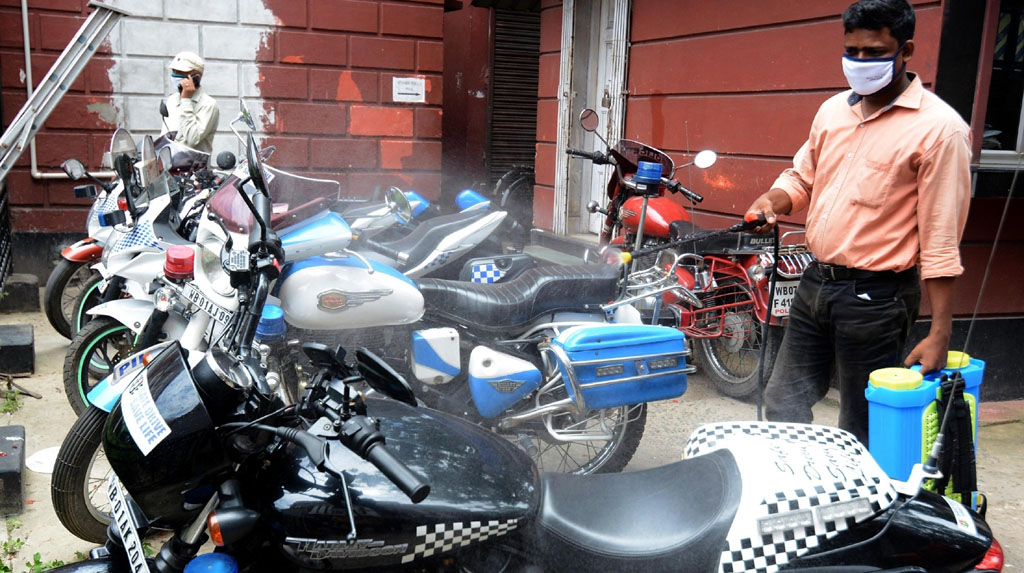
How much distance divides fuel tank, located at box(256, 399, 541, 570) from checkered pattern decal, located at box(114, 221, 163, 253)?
3.04m

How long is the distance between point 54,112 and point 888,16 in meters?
7.92

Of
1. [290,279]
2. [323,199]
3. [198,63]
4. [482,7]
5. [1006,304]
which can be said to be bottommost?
[1006,304]

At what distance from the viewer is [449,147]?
13.3m

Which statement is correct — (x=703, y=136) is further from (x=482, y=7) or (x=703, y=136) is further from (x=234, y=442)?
(x=482, y=7)

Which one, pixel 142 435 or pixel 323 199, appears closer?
pixel 142 435

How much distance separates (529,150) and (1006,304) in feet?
28.2

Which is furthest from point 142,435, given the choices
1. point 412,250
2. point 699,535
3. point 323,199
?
point 412,250

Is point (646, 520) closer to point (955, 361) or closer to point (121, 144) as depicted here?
point (955, 361)

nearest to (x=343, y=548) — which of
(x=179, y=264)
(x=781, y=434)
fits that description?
Answer: (x=781, y=434)

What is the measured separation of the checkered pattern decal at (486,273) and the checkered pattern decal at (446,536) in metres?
3.43

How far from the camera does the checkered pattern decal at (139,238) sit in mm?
4395

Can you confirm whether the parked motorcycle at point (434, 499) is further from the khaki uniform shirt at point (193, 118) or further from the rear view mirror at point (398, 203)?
the khaki uniform shirt at point (193, 118)

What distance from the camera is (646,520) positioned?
188 cm

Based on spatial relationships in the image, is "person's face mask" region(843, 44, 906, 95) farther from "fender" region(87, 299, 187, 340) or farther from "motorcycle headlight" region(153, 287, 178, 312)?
"fender" region(87, 299, 187, 340)
